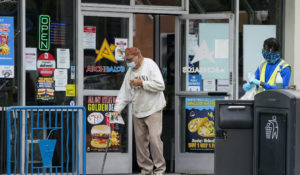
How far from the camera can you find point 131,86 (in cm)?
855

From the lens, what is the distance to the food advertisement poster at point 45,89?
9.15 m

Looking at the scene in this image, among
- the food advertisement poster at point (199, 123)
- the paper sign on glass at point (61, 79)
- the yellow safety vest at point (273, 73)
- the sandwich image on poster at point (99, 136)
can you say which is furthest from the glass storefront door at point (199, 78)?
the yellow safety vest at point (273, 73)

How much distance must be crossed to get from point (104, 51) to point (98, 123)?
1.13 metres

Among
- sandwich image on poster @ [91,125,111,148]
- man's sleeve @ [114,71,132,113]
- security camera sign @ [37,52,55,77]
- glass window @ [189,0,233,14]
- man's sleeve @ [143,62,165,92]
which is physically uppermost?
glass window @ [189,0,233,14]

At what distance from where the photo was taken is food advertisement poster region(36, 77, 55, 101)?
9148 millimetres

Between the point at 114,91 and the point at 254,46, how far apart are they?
2.47 metres

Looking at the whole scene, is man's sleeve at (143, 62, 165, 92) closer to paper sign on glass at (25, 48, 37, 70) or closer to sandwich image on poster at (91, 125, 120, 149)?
sandwich image on poster at (91, 125, 120, 149)

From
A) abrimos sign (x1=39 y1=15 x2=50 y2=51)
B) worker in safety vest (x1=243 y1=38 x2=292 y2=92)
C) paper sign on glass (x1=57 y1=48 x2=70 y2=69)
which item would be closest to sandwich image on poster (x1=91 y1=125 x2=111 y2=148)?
paper sign on glass (x1=57 y1=48 x2=70 y2=69)

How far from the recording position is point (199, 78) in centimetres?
977

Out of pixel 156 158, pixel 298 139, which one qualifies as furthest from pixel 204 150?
pixel 298 139

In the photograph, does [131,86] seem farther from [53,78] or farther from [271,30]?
[271,30]

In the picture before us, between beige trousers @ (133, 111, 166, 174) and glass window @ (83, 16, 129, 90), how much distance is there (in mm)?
1071

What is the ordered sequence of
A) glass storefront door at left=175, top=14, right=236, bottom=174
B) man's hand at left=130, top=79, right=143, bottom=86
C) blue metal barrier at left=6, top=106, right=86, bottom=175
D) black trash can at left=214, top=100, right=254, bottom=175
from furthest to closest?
glass storefront door at left=175, top=14, right=236, bottom=174 → man's hand at left=130, top=79, right=143, bottom=86 → blue metal barrier at left=6, top=106, right=86, bottom=175 → black trash can at left=214, top=100, right=254, bottom=175

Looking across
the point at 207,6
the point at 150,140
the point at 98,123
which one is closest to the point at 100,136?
the point at 98,123
